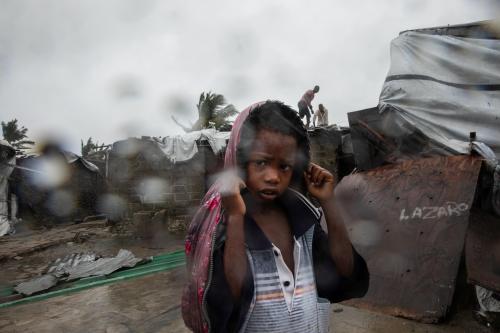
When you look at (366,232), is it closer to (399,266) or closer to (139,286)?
(399,266)

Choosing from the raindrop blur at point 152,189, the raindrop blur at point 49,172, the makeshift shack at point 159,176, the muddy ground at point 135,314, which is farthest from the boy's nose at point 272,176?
the raindrop blur at point 49,172

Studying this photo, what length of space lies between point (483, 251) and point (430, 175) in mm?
966

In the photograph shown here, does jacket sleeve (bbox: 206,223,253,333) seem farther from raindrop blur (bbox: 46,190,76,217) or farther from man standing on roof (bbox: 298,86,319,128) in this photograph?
raindrop blur (bbox: 46,190,76,217)

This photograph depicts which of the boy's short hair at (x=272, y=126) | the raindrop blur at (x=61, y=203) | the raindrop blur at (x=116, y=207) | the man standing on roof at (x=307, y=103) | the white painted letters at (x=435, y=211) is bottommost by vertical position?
the raindrop blur at (x=61, y=203)

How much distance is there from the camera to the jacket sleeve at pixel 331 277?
3.86ft

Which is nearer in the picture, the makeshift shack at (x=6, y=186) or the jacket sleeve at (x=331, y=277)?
the jacket sleeve at (x=331, y=277)

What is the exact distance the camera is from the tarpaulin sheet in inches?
155

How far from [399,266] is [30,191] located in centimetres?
1430

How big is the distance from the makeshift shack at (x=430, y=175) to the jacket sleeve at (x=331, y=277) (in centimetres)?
209

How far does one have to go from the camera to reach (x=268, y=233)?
113 centimetres

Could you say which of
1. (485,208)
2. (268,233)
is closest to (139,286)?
(268,233)

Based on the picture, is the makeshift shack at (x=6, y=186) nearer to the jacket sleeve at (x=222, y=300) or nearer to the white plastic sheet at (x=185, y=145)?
the white plastic sheet at (x=185, y=145)

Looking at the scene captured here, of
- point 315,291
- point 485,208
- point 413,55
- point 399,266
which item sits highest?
point 413,55

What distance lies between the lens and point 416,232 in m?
3.24
